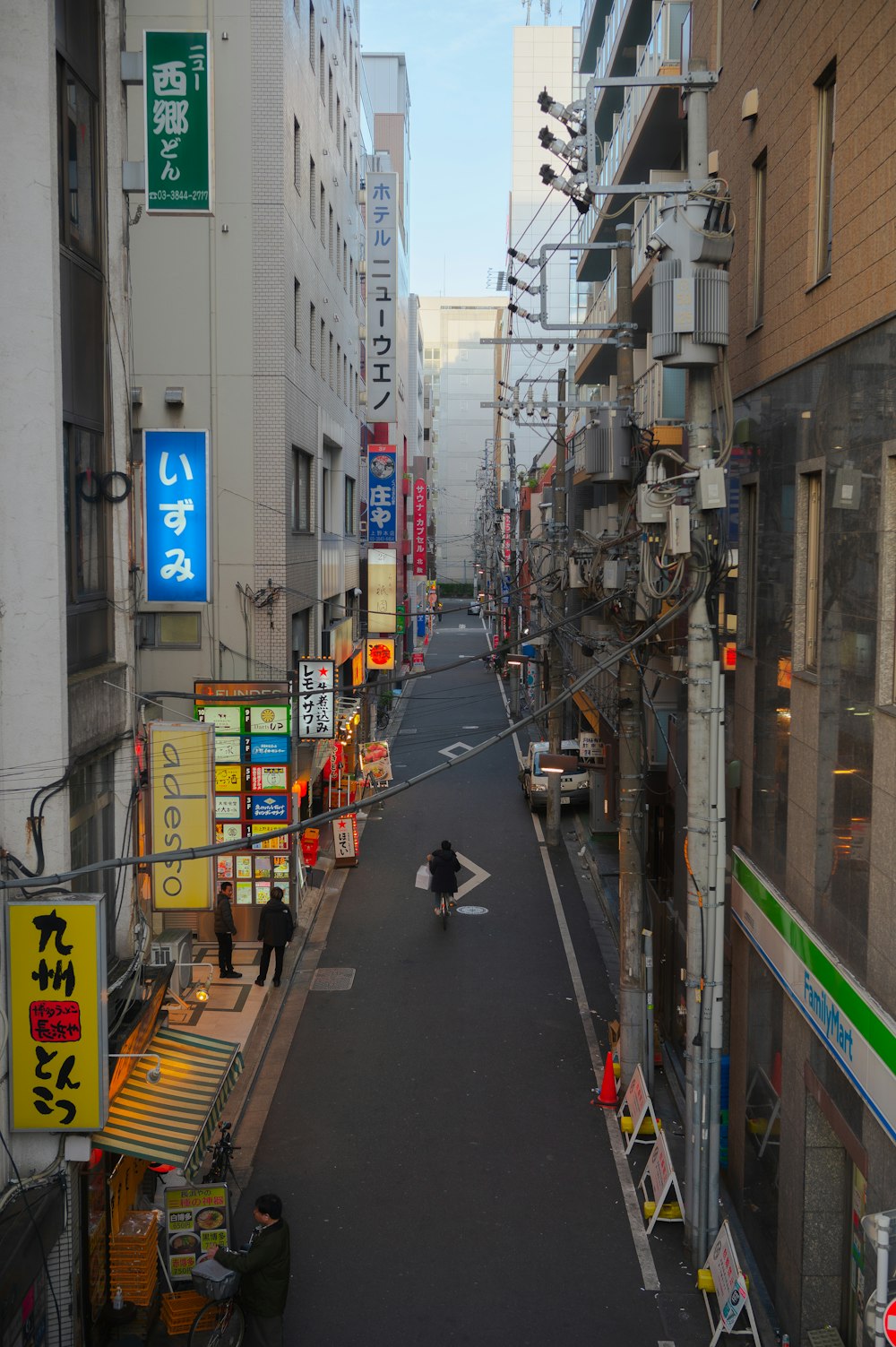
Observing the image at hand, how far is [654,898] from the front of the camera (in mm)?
19125

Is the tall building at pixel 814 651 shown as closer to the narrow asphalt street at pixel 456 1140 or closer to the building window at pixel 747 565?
the building window at pixel 747 565

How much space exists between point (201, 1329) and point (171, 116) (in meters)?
11.7

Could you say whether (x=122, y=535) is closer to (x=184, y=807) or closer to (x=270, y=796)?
(x=184, y=807)

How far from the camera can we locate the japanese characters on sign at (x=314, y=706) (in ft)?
73.5

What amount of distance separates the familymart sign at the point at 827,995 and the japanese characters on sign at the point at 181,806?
613cm

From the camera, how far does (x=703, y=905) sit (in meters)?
11.6

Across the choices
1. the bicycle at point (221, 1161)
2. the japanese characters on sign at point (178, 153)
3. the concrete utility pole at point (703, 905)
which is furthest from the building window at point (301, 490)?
the concrete utility pole at point (703, 905)

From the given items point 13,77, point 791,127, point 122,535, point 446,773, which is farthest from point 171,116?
point 446,773

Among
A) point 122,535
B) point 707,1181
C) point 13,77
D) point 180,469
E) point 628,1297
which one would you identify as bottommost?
point 628,1297

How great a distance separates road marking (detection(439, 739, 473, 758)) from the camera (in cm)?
4228

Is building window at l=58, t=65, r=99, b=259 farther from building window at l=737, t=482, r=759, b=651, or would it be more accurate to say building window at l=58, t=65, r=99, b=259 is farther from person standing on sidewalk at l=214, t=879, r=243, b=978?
person standing on sidewalk at l=214, t=879, r=243, b=978

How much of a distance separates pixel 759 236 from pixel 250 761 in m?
12.6

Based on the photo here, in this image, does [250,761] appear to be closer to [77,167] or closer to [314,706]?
[314,706]

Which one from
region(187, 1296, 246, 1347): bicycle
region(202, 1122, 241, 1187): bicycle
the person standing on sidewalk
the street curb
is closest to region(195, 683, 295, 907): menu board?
the person standing on sidewalk
